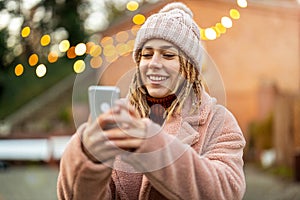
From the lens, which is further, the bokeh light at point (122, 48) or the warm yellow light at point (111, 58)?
the bokeh light at point (122, 48)

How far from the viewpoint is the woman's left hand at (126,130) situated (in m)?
1.48

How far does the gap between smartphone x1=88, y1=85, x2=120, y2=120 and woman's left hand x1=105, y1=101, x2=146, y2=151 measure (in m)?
0.13

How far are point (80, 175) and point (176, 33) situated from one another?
0.50 metres

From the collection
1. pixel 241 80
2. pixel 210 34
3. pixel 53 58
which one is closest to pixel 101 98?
pixel 210 34

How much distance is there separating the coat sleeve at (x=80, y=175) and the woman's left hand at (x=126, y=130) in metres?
0.11

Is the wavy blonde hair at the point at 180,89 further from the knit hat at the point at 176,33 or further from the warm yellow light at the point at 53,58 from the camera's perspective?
the warm yellow light at the point at 53,58

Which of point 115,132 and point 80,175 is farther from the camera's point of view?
point 80,175

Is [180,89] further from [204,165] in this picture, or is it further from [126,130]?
[126,130]

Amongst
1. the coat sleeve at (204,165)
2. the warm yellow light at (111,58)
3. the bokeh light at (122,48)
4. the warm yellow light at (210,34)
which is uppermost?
the bokeh light at (122,48)

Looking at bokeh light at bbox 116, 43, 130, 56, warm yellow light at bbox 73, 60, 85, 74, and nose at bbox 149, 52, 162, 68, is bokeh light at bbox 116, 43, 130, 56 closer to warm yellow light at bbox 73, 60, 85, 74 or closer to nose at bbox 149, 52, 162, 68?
warm yellow light at bbox 73, 60, 85, 74

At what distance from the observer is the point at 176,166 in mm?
1631

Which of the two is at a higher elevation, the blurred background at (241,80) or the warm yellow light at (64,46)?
the warm yellow light at (64,46)

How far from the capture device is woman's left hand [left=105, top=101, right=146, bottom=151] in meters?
1.48

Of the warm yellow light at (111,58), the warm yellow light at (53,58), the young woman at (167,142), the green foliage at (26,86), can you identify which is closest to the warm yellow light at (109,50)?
the warm yellow light at (111,58)
